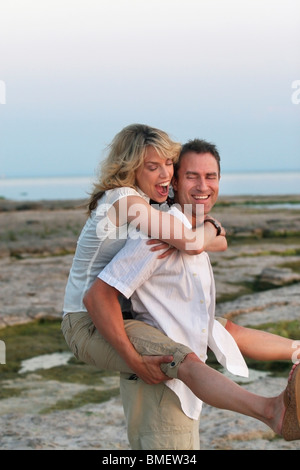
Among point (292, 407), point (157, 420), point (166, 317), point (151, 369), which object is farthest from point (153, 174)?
point (292, 407)

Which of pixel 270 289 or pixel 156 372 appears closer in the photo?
pixel 156 372

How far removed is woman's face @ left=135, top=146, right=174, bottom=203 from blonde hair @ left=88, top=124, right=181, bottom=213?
0.10 feet

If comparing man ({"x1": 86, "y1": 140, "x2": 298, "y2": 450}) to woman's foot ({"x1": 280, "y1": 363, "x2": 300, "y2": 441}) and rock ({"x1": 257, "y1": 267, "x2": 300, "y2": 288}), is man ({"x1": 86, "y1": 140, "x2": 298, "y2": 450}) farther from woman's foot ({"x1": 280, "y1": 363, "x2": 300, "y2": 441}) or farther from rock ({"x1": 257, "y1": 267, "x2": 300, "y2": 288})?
rock ({"x1": 257, "y1": 267, "x2": 300, "y2": 288})

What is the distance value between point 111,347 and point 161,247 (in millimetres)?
542

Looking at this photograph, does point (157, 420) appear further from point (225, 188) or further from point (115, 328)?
point (225, 188)

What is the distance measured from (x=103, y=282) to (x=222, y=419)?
2631 mm

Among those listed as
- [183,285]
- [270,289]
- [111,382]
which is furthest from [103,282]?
[270,289]

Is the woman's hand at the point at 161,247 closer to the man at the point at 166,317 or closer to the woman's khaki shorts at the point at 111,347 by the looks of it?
the man at the point at 166,317

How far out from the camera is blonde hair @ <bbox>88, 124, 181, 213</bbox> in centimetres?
355

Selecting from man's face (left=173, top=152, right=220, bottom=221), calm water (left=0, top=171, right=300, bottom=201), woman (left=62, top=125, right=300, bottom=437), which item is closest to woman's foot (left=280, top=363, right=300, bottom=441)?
woman (left=62, top=125, right=300, bottom=437)

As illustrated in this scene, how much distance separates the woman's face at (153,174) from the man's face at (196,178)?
0.17 m

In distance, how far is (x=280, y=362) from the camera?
684 centimetres
